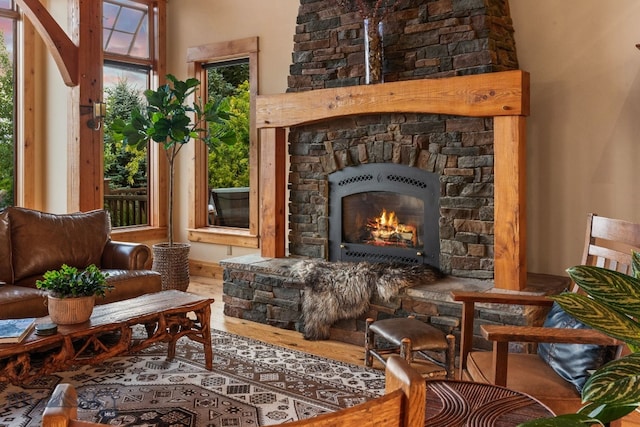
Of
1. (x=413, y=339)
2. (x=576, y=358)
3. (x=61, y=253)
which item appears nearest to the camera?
(x=576, y=358)

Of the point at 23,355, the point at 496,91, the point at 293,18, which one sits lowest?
the point at 23,355

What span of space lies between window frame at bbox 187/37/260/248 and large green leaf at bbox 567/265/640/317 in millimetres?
5099

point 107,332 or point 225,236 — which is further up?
point 225,236

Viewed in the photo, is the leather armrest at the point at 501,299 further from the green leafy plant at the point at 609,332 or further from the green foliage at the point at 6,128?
the green foliage at the point at 6,128

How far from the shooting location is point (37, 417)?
2803 mm

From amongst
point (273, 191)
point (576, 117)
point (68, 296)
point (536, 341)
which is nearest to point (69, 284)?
point (68, 296)

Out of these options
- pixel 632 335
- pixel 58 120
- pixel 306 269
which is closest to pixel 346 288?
pixel 306 269

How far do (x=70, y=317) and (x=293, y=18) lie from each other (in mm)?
3696

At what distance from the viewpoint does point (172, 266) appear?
5504 mm

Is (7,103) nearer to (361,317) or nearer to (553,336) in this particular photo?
(361,317)

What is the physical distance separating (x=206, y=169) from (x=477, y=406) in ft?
17.2

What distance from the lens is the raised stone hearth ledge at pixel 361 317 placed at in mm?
3627

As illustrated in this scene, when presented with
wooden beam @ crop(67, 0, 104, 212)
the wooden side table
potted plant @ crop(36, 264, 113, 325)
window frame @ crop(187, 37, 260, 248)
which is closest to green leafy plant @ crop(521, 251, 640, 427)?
the wooden side table

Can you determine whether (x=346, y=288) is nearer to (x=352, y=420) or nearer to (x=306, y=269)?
(x=306, y=269)
